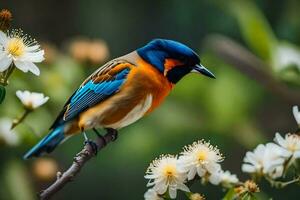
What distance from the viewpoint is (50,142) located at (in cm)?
68

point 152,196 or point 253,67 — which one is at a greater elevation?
point 152,196

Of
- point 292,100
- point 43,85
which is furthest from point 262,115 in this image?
point 43,85

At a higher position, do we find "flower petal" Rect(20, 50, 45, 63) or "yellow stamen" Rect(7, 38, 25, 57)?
"yellow stamen" Rect(7, 38, 25, 57)

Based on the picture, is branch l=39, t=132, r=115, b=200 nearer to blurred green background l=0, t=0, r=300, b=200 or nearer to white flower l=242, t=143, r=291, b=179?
white flower l=242, t=143, r=291, b=179

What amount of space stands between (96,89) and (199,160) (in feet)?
0.45

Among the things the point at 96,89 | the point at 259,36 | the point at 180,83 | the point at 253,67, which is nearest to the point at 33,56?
the point at 96,89

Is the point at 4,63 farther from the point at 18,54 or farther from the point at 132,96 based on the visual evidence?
the point at 132,96

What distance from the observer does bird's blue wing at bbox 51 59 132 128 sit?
669mm

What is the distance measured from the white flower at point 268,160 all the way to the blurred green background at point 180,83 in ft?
2.33

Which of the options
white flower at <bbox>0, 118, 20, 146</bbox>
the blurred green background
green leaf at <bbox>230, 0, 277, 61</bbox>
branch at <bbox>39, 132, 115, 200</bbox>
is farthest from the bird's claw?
green leaf at <bbox>230, 0, 277, 61</bbox>

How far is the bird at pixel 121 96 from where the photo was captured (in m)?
0.65

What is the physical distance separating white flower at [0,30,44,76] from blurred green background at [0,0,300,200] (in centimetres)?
74

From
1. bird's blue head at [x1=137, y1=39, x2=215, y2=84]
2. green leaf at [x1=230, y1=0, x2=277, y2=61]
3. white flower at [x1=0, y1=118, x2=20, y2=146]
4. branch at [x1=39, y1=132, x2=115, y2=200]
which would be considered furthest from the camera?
green leaf at [x1=230, y1=0, x2=277, y2=61]

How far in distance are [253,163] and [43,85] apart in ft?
2.41
